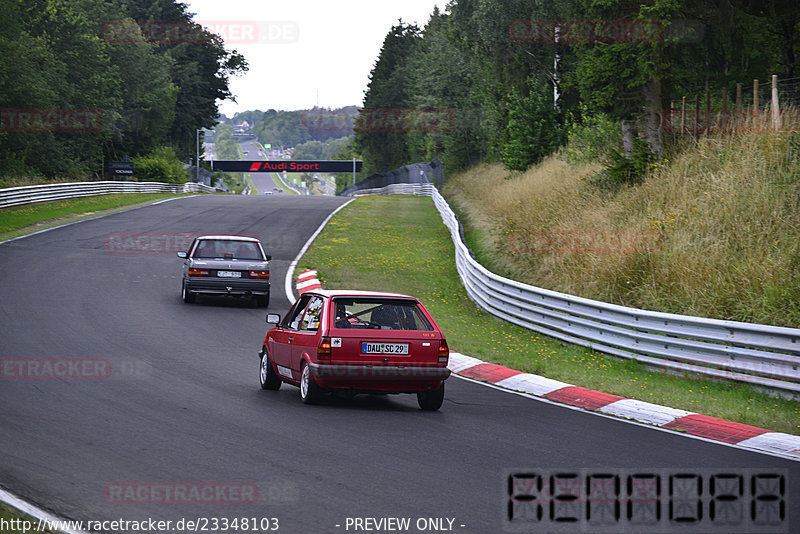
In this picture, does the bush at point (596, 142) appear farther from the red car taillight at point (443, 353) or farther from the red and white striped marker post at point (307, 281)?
the red car taillight at point (443, 353)

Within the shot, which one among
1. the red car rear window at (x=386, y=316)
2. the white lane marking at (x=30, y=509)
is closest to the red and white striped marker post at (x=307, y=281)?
the red car rear window at (x=386, y=316)

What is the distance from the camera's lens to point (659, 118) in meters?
23.9

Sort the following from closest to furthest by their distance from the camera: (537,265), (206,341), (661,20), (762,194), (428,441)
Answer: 1. (428,441)
2. (206,341)
3. (762,194)
4. (537,265)
5. (661,20)

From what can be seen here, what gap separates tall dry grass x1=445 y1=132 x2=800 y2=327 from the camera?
14.1 metres

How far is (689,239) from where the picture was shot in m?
16.6

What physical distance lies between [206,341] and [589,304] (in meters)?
6.25

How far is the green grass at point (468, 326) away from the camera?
10903 millimetres

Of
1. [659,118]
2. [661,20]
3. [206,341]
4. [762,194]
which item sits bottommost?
[206,341]

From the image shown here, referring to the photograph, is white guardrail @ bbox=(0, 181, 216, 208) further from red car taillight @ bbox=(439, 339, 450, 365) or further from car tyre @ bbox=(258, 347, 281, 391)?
red car taillight @ bbox=(439, 339, 450, 365)

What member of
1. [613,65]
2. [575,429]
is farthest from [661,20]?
[575,429]

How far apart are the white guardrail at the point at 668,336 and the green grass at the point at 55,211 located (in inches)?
771

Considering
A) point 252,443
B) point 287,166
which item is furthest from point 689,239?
point 287,166

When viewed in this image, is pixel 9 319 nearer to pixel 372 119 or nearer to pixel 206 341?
pixel 206 341

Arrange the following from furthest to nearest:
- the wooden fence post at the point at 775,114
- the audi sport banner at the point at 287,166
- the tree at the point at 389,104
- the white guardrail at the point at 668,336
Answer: the audi sport banner at the point at 287,166, the tree at the point at 389,104, the wooden fence post at the point at 775,114, the white guardrail at the point at 668,336
